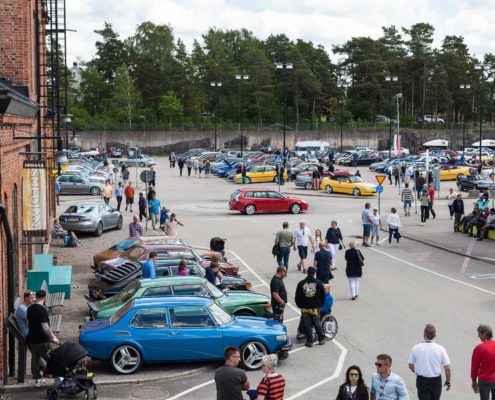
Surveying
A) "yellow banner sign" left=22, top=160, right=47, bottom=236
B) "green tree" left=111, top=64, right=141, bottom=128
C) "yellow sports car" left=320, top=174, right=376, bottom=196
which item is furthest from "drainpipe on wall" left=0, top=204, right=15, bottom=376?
"green tree" left=111, top=64, right=141, bottom=128

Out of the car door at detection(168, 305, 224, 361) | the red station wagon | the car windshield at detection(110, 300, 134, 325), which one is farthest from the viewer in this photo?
the red station wagon

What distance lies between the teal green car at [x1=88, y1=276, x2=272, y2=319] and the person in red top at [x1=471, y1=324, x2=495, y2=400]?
596 centimetres

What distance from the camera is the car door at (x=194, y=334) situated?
14.1 metres

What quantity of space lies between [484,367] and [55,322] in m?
8.91

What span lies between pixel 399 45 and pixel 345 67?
9.09 meters

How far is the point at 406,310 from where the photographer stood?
61.7 ft

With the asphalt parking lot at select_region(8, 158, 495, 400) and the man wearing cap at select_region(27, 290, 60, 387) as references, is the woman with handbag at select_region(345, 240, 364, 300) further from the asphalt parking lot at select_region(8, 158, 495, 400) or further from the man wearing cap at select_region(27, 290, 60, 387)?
the man wearing cap at select_region(27, 290, 60, 387)

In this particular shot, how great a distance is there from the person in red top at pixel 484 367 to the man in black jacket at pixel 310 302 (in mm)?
4844

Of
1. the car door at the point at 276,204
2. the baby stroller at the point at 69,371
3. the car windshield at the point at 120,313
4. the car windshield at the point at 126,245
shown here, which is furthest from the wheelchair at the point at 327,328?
the car door at the point at 276,204

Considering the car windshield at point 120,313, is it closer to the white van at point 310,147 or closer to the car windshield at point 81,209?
the car windshield at point 81,209

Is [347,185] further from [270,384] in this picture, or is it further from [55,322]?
[270,384]

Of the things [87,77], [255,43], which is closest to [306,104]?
[255,43]

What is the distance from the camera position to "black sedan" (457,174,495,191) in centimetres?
5172

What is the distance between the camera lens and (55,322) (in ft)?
54.1
